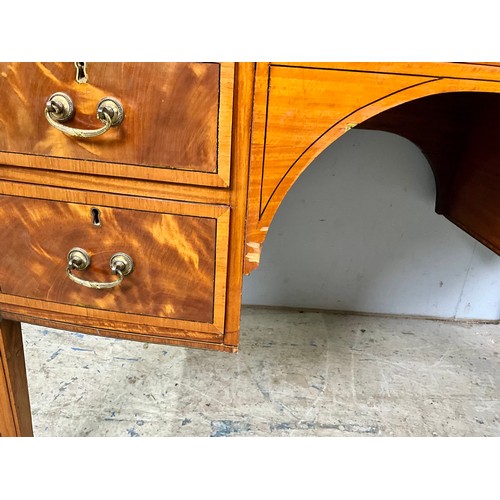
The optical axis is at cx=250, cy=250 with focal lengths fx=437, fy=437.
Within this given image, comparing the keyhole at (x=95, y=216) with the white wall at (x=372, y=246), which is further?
the white wall at (x=372, y=246)

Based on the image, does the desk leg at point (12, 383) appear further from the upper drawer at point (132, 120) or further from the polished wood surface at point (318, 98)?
the polished wood surface at point (318, 98)

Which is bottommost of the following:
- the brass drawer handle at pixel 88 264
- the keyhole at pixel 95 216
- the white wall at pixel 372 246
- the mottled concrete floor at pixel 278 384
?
the mottled concrete floor at pixel 278 384

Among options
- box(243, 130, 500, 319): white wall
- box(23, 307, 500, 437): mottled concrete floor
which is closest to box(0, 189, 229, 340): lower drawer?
box(23, 307, 500, 437): mottled concrete floor

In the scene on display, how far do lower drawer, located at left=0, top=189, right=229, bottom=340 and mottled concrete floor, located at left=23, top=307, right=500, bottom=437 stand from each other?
46 cm

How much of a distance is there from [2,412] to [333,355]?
771 millimetres

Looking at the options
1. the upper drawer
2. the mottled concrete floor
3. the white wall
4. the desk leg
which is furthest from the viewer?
the white wall

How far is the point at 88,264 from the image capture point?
1.71 ft

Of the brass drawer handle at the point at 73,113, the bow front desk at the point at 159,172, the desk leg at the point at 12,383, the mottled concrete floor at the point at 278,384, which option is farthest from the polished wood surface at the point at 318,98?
the mottled concrete floor at the point at 278,384

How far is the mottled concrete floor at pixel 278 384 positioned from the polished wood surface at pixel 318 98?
0.64 meters

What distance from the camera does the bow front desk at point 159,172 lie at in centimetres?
44

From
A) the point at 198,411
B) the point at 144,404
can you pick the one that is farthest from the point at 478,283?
the point at 144,404

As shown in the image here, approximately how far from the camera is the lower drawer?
496 millimetres

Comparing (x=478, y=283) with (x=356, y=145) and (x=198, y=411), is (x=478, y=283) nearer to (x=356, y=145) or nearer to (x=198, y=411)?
(x=356, y=145)

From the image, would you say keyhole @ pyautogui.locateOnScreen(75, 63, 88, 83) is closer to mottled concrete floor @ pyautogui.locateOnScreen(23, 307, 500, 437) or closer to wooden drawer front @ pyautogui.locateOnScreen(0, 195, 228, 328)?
wooden drawer front @ pyautogui.locateOnScreen(0, 195, 228, 328)
